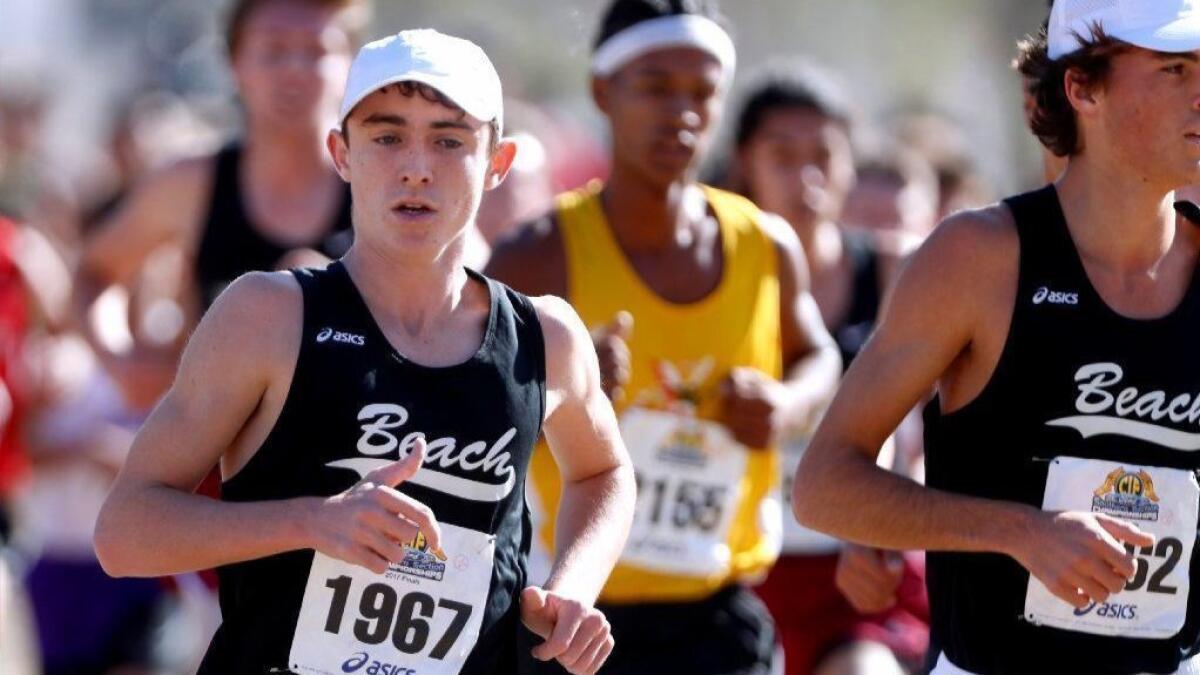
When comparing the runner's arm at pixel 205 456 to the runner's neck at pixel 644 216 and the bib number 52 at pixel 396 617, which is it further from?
the runner's neck at pixel 644 216

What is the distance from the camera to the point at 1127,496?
4.63 m

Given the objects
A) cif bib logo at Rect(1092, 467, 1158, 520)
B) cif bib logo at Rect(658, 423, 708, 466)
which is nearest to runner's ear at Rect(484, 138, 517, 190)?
cif bib logo at Rect(1092, 467, 1158, 520)

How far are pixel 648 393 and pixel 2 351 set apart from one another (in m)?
2.75

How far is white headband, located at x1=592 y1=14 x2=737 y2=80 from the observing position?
22.5 feet

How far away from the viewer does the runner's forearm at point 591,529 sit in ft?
14.5

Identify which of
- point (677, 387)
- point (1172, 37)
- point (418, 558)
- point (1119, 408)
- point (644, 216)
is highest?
point (1172, 37)

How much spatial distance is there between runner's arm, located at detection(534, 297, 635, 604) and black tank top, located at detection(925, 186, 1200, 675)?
696 millimetres

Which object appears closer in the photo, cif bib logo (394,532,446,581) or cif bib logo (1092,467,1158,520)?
cif bib logo (394,532,446,581)

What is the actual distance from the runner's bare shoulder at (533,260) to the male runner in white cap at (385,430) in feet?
6.13

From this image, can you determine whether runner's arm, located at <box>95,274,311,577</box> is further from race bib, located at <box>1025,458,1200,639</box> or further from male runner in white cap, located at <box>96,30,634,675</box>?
race bib, located at <box>1025,458,1200,639</box>

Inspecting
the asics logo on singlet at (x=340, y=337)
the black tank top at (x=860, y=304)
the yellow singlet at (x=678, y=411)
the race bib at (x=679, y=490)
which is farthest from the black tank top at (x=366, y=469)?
the black tank top at (x=860, y=304)

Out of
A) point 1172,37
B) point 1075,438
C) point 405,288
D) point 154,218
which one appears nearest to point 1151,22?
point 1172,37

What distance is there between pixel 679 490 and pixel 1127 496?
222cm

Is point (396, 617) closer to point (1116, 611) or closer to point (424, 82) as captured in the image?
point (424, 82)
